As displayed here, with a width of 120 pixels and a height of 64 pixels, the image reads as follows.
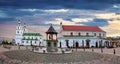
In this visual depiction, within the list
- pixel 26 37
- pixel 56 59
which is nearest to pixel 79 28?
pixel 26 37

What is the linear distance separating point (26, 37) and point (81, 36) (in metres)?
28.7

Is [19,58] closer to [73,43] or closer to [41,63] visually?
[41,63]

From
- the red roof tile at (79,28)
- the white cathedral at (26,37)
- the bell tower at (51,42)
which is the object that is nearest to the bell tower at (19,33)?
the white cathedral at (26,37)

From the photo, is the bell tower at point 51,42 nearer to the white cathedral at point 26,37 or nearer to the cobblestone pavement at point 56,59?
the cobblestone pavement at point 56,59

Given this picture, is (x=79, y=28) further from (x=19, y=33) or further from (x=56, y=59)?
(x=56, y=59)

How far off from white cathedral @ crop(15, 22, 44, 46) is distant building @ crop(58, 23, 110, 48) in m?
21.3

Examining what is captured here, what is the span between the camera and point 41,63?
40.7 metres

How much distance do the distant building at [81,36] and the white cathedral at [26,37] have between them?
→ 21320mm

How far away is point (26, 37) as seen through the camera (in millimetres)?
98000

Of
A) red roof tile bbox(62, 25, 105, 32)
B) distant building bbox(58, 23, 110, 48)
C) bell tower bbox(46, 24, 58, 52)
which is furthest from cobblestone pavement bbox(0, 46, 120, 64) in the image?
red roof tile bbox(62, 25, 105, 32)

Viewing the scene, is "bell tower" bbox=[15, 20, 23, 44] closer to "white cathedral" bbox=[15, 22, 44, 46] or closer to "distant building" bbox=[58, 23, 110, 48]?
"white cathedral" bbox=[15, 22, 44, 46]

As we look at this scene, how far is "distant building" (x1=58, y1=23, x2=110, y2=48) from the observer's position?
74500 millimetres

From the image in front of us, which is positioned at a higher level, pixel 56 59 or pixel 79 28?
pixel 79 28

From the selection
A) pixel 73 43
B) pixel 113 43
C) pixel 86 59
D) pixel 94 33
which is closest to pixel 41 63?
pixel 86 59
